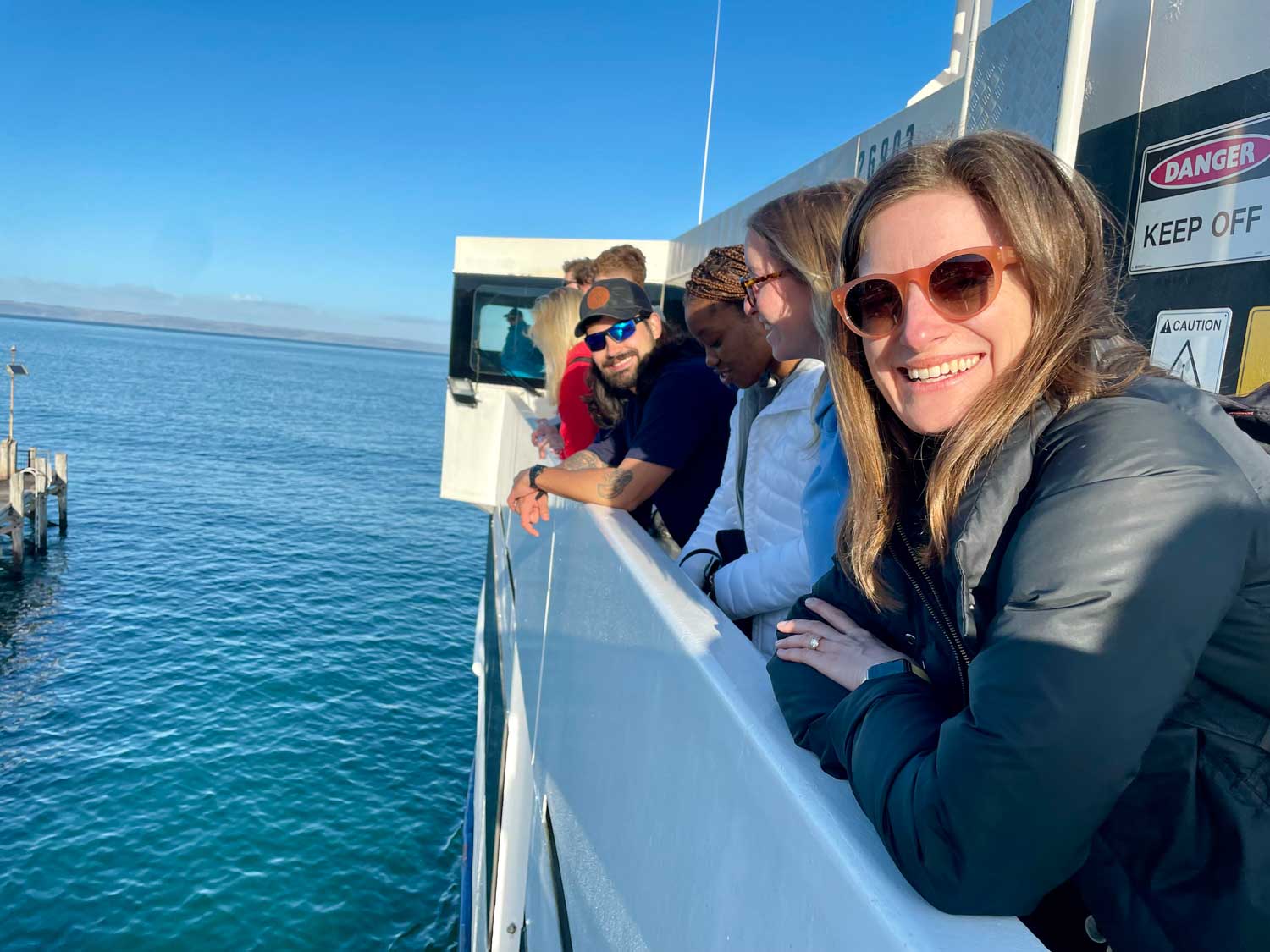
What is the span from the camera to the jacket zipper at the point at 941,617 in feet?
3.84

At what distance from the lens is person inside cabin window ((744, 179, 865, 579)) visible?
75.2 inches

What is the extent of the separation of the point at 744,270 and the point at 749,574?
102 centimetres

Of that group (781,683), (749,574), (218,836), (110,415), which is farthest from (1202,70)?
(110,415)

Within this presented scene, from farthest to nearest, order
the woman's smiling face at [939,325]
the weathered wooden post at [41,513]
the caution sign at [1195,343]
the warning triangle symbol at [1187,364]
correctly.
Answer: the weathered wooden post at [41,513], the warning triangle symbol at [1187,364], the caution sign at [1195,343], the woman's smiling face at [939,325]

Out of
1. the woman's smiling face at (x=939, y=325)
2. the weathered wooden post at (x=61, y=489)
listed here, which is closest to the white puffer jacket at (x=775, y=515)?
the woman's smiling face at (x=939, y=325)

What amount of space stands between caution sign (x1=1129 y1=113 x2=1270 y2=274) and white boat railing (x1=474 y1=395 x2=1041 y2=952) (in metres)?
1.85

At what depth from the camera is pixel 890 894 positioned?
104cm

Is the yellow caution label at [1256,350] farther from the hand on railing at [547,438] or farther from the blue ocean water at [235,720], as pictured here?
the blue ocean water at [235,720]

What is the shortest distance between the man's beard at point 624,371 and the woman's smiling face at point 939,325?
2526 millimetres

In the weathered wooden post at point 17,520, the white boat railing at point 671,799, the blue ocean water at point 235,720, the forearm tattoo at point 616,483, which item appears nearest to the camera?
the white boat railing at point 671,799

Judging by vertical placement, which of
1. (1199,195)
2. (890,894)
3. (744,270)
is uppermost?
(1199,195)

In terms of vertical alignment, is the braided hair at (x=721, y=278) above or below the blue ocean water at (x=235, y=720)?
above

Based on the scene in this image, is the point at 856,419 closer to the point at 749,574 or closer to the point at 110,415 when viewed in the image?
the point at 749,574

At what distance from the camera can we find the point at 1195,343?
277cm
